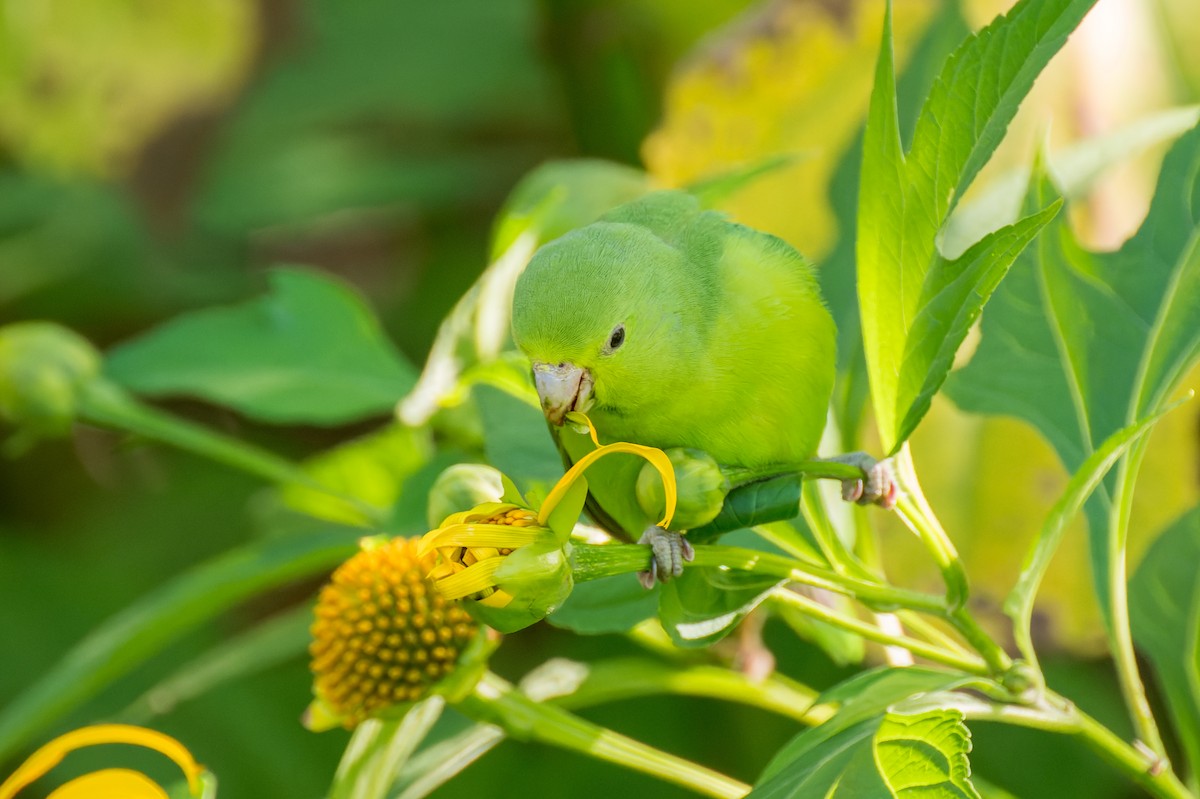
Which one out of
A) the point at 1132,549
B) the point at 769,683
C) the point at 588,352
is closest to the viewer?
the point at 588,352

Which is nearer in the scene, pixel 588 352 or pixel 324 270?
pixel 588 352

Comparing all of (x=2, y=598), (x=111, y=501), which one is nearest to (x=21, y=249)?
(x=111, y=501)

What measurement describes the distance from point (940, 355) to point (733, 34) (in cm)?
86

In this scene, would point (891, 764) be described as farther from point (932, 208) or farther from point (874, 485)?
point (932, 208)

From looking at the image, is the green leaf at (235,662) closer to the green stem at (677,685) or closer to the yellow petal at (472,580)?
the green stem at (677,685)

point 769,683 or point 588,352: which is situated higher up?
point 588,352

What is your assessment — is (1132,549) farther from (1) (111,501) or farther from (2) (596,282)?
(1) (111,501)

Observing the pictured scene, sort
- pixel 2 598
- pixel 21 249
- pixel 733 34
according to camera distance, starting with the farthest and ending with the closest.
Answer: pixel 21 249, pixel 2 598, pixel 733 34

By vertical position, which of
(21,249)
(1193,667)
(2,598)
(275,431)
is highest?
(21,249)

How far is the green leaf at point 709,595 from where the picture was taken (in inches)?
21.2

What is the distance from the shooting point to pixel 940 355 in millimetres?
500

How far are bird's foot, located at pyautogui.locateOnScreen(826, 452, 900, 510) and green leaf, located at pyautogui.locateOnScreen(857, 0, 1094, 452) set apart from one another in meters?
0.01

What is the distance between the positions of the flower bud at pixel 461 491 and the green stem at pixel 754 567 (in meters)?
0.09

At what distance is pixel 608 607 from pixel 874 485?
0.16 m
